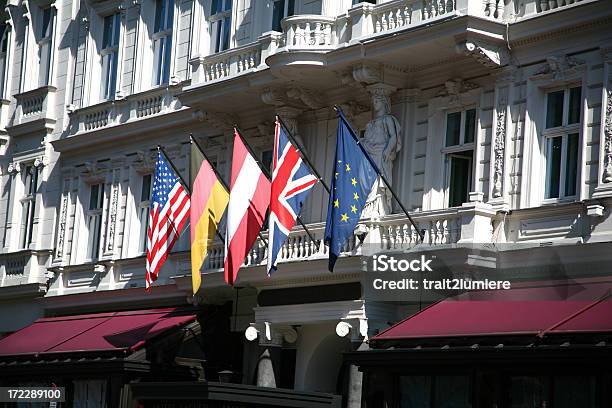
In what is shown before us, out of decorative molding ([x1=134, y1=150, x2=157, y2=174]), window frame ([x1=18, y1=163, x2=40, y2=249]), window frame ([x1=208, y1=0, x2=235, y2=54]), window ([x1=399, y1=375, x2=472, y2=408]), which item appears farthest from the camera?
window frame ([x1=18, y1=163, x2=40, y2=249])

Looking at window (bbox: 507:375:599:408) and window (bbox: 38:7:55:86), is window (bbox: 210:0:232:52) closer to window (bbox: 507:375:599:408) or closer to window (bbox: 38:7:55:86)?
window (bbox: 38:7:55:86)

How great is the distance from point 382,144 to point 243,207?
2.80 m

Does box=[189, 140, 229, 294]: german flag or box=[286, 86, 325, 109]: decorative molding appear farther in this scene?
box=[286, 86, 325, 109]: decorative molding

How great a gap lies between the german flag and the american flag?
4.31ft

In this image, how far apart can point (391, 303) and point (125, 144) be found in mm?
10990

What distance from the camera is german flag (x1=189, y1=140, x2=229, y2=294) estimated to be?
1158 inches

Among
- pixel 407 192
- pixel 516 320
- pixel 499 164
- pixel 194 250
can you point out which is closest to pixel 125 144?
pixel 194 250

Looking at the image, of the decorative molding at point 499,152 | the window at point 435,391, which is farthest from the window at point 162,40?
the window at point 435,391

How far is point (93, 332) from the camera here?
1329 inches

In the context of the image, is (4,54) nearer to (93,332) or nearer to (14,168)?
(14,168)

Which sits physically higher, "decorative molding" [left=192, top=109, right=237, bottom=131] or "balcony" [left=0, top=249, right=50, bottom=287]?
"decorative molding" [left=192, top=109, right=237, bottom=131]

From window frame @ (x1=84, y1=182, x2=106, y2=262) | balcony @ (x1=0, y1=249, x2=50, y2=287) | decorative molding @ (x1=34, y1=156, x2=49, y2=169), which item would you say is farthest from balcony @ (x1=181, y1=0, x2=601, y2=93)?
balcony @ (x1=0, y1=249, x2=50, y2=287)

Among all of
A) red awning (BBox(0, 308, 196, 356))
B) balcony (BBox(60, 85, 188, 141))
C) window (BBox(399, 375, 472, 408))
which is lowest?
window (BBox(399, 375, 472, 408))

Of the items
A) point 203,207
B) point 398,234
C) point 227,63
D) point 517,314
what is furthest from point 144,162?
point 517,314
